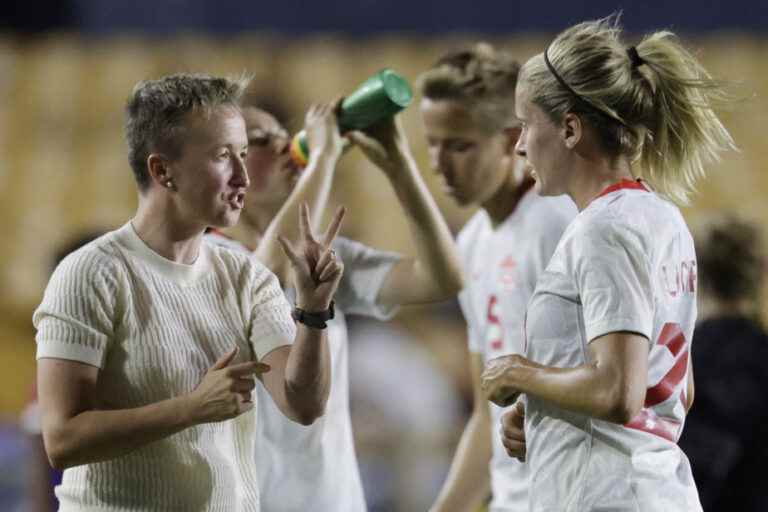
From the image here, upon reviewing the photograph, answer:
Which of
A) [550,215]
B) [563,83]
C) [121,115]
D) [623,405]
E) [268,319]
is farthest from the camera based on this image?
[121,115]

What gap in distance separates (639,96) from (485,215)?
1.29 metres

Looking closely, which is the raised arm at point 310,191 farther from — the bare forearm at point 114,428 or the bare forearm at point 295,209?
the bare forearm at point 114,428

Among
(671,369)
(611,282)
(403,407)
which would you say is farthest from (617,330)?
(403,407)

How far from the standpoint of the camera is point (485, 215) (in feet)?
10.8

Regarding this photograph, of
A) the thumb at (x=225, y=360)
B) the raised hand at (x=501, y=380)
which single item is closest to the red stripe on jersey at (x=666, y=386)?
the raised hand at (x=501, y=380)

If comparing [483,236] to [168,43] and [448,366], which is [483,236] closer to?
[448,366]

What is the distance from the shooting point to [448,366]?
6043 mm

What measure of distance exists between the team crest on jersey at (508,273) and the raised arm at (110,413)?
129 cm

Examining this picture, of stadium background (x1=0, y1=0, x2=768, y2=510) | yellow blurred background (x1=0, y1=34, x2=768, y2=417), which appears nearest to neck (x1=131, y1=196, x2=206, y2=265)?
yellow blurred background (x1=0, y1=34, x2=768, y2=417)

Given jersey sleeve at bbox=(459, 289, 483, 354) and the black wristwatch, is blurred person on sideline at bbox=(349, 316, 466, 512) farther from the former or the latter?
the black wristwatch

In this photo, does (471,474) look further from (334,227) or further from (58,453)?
(58,453)

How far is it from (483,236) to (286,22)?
691 centimetres

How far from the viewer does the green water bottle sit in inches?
106

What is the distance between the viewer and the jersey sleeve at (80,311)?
6.14ft
